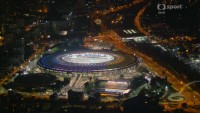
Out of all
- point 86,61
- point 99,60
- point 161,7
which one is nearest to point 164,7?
point 161,7

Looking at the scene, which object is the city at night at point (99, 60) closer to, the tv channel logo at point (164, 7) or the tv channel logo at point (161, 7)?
the tv channel logo at point (164, 7)

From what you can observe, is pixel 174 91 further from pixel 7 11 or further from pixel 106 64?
pixel 7 11

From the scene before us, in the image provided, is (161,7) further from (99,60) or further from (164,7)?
(99,60)

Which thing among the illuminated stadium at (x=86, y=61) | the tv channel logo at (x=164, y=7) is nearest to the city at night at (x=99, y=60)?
the illuminated stadium at (x=86, y=61)

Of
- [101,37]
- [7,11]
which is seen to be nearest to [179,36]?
[101,37]

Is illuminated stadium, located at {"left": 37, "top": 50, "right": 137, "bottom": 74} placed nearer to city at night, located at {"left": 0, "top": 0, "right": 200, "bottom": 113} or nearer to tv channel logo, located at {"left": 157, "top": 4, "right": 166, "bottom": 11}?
city at night, located at {"left": 0, "top": 0, "right": 200, "bottom": 113}

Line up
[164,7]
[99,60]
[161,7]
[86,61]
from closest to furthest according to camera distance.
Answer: [86,61] → [99,60] → [164,7] → [161,7]
